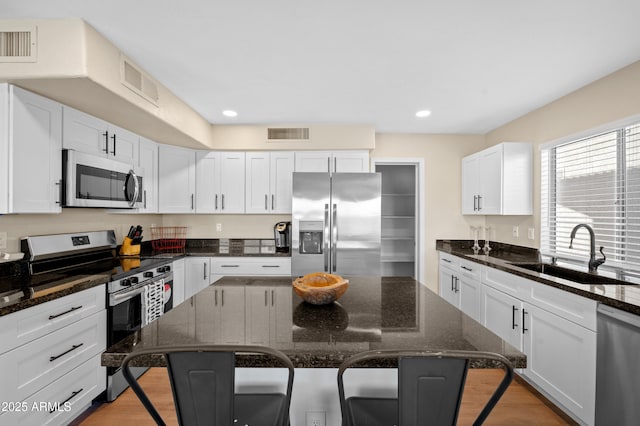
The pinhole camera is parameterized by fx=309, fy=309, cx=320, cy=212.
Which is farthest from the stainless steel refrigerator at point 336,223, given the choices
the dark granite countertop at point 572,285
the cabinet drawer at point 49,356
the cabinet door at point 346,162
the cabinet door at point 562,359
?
the cabinet drawer at point 49,356

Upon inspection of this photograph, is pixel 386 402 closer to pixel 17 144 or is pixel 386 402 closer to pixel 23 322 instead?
pixel 23 322

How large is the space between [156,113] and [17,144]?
3.08 ft

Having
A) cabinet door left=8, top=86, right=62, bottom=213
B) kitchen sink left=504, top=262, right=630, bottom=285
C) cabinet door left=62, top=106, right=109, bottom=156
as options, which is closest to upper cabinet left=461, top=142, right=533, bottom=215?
kitchen sink left=504, top=262, right=630, bottom=285

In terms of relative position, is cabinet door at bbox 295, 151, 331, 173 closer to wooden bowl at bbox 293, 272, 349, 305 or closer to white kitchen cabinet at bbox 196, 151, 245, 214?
white kitchen cabinet at bbox 196, 151, 245, 214

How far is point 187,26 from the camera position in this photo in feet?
6.01

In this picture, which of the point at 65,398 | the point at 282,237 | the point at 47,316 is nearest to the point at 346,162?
the point at 282,237

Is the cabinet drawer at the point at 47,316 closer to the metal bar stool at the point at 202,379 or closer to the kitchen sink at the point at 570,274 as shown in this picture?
the metal bar stool at the point at 202,379

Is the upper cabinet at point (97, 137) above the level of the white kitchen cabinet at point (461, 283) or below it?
above

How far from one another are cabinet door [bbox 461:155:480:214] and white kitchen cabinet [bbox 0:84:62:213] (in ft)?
13.4

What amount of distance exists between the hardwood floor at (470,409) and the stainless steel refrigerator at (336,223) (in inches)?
56.7

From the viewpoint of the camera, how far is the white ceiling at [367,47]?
167 centimetres

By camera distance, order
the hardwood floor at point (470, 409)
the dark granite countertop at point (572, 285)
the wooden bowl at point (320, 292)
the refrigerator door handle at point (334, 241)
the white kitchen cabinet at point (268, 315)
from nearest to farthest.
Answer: the white kitchen cabinet at point (268, 315) → the wooden bowl at point (320, 292) → the dark granite countertop at point (572, 285) → the hardwood floor at point (470, 409) → the refrigerator door handle at point (334, 241)

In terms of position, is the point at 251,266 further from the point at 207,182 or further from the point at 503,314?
the point at 503,314

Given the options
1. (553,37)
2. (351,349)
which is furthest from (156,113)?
(553,37)
